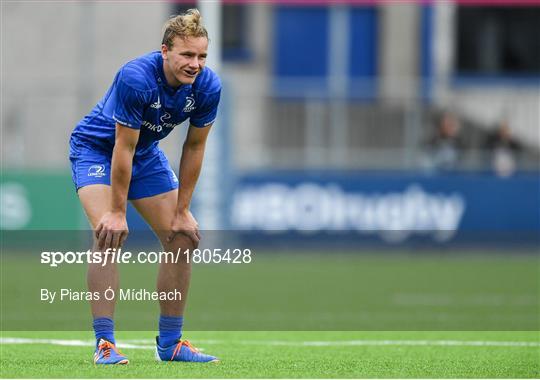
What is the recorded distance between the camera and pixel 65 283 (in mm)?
14328

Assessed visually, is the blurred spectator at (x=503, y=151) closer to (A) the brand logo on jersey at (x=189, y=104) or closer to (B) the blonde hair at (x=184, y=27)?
(A) the brand logo on jersey at (x=189, y=104)

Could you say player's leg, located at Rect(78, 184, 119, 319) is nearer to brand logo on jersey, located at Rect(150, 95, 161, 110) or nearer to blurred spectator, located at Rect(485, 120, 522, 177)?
brand logo on jersey, located at Rect(150, 95, 161, 110)

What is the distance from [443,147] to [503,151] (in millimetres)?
994

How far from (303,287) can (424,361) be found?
22.6 feet

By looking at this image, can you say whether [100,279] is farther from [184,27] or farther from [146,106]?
[184,27]

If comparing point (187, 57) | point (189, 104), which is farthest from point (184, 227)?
point (187, 57)

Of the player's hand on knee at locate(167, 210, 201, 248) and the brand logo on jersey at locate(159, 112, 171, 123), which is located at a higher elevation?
the brand logo on jersey at locate(159, 112, 171, 123)

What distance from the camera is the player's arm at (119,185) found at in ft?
24.1

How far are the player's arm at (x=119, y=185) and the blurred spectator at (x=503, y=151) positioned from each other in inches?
555

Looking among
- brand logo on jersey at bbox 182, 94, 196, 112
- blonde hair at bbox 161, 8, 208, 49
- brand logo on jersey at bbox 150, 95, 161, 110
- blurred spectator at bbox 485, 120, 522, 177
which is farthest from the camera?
blurred spectator at bbox 485, 120, 522, 177

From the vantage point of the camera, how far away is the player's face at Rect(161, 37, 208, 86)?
23.9ft

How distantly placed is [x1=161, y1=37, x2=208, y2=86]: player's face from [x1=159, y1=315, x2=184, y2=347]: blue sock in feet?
4.75

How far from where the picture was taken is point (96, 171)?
7680 millimetres

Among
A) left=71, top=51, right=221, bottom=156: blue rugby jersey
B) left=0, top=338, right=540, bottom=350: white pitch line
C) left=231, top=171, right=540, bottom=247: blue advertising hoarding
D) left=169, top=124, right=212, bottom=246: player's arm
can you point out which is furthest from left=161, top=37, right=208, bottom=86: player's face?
left=231, top=171, right=540, bottom=247: blue advertising hoarding
